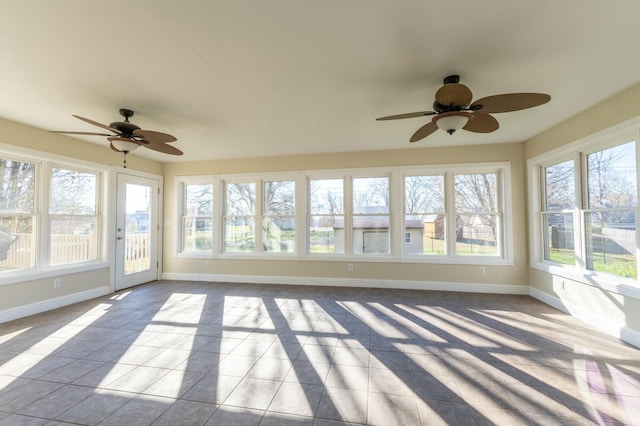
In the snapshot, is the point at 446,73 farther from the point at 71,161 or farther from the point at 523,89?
the point at 71,161

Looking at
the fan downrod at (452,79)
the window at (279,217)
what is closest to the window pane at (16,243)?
the window at (279,217)

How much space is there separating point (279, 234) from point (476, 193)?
12.3 ft

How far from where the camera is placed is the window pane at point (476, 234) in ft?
16.0

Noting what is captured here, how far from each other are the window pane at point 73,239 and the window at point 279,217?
113 inches

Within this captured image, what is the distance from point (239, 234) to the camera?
584 cm

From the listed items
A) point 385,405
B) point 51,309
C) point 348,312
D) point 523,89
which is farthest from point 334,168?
point 51,309

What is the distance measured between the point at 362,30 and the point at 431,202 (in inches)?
148

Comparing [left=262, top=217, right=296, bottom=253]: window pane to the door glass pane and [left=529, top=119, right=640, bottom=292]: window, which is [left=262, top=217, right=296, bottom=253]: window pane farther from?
[left=529, top=119, right=640, bottom=292]: window

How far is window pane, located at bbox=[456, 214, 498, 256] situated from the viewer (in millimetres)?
4891

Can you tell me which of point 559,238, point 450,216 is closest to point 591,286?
point 559,238

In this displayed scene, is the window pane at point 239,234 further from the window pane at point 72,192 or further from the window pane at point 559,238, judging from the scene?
the window pane at point 559,238

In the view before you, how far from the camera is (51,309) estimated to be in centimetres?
394

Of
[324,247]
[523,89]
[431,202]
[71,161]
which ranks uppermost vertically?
[523,89]

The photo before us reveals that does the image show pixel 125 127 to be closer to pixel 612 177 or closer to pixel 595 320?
pixel 612 177
